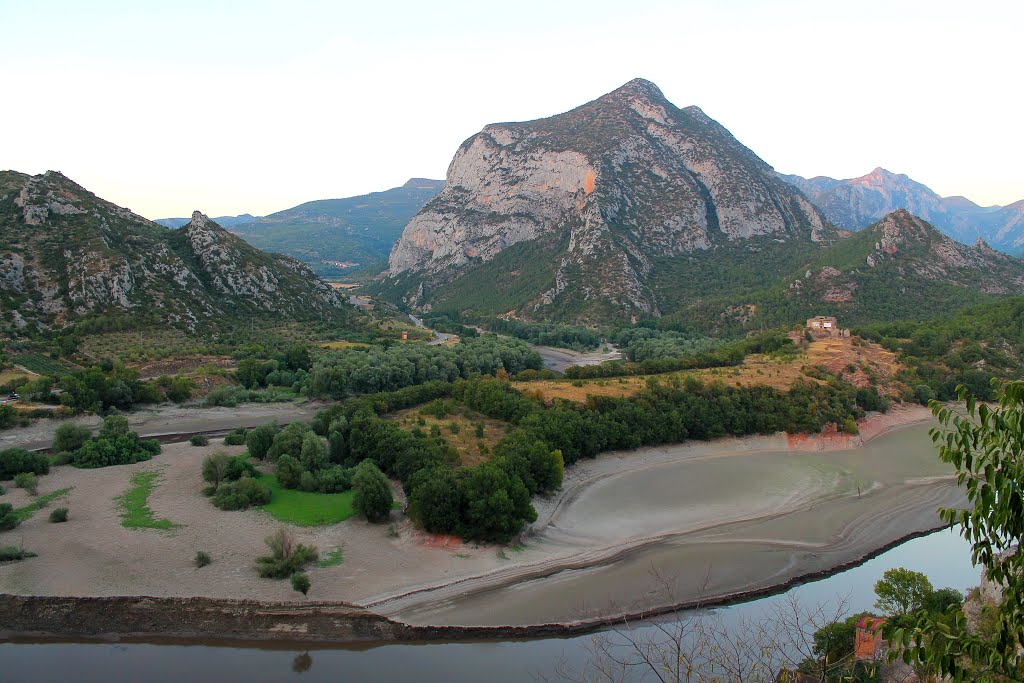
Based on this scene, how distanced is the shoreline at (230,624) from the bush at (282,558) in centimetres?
210

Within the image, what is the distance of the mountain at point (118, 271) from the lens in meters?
77.8

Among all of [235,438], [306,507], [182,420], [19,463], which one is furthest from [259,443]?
[182,420]

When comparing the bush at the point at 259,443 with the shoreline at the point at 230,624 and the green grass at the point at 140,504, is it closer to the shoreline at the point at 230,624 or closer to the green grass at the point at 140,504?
the green grass at the point at 140,504

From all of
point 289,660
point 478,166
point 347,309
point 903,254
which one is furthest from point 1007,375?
point 478,166

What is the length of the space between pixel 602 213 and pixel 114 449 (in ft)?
402

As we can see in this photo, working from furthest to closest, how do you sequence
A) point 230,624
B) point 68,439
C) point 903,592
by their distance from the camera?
point 68,439 < point 230,624 < point 903,592

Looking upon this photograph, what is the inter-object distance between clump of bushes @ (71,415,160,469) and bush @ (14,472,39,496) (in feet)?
14.5

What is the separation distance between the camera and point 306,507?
3859 centimetres

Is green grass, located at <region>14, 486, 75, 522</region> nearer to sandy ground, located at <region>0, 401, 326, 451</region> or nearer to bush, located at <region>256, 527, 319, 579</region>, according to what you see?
sandy ground, located at <region>0, 401, 326, 451</region>

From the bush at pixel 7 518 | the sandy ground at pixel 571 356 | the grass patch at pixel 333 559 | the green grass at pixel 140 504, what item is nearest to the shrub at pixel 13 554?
the bush at pixel 7 518

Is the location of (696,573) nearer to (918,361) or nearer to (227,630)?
(227,630)

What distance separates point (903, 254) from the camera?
115062 millimetres

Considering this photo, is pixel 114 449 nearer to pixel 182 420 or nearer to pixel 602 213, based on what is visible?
pixel 182 420

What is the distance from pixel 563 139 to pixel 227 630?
538ft
